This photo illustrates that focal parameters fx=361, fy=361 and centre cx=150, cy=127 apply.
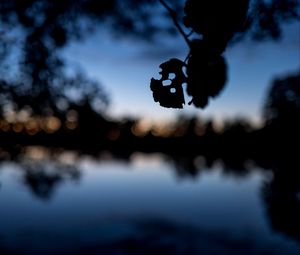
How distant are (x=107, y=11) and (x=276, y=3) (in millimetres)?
4795

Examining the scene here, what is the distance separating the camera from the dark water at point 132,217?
17.7 m

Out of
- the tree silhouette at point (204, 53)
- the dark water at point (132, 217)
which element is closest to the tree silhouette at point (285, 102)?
the dark water at point (132, 217)

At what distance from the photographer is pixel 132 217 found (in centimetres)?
2442

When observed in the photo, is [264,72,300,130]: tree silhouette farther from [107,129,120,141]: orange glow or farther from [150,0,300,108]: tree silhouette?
[107,129,120,141]: orange glow

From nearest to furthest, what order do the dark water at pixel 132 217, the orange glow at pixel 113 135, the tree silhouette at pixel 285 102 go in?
the dark water at pixel 132 217 → the tree silhouette at pixel 285 102 → the orange glow at pixel 113 135

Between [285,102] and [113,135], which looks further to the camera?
[113,135]

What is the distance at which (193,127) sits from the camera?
101 meters

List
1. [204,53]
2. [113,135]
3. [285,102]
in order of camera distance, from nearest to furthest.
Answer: [204,53]
[285,102]
[113,135]

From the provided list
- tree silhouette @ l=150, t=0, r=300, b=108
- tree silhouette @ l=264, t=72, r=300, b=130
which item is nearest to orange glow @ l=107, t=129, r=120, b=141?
tree silhouette @ l=264, t=72, r=300, b=130

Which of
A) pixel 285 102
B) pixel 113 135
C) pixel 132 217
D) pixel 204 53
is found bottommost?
pixel 204 53

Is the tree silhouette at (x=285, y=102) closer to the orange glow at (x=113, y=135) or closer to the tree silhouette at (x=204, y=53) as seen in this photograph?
the tree silhouette at (x=204, y=53)

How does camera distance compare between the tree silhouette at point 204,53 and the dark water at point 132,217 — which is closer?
the tree silhouette at point 204,53

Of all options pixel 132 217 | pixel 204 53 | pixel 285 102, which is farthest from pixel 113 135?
pixel 204 53

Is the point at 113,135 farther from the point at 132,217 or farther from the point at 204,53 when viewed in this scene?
the point at 204,53
